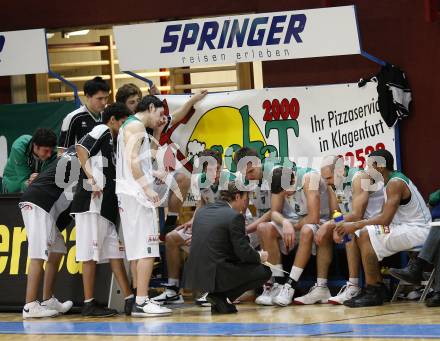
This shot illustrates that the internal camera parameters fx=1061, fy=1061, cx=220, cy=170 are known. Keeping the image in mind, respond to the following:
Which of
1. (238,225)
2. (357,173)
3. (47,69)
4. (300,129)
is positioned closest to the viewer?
(238,225)

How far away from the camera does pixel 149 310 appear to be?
29.3 feet

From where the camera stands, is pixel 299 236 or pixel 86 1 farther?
pixel 86 1

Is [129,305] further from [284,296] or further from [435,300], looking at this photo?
[435,300]

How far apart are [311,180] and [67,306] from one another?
2.46 metres

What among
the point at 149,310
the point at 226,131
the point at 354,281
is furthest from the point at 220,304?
the point at 226,131

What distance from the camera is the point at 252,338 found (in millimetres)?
7469

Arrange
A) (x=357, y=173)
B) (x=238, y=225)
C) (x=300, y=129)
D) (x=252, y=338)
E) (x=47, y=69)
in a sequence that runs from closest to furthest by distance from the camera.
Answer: (x=252, y=338) < (x=238, y=225) < (x=357, y=173) < (x=300, y=129) < (x=47, y=69)

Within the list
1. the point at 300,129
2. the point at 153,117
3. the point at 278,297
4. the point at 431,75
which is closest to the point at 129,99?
the point at 153,117

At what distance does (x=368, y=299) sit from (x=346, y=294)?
273 mm

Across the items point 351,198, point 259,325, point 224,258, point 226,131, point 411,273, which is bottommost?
point 259,325

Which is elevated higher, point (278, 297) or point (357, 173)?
point (357, 173)

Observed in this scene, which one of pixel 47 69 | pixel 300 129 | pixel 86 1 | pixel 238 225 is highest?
pixel 86 1

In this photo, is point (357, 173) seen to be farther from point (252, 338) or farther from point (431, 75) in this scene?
point (252, 338)

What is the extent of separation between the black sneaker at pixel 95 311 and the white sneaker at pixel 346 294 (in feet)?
6.28
